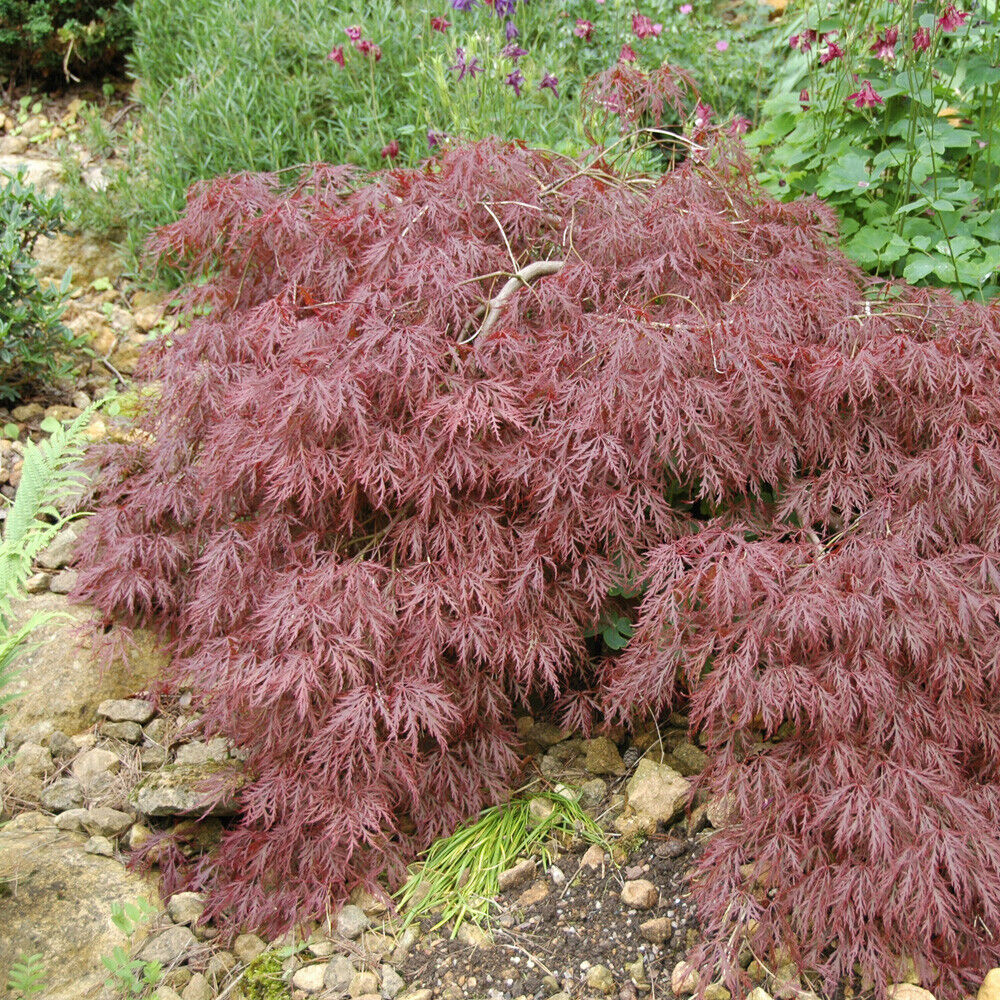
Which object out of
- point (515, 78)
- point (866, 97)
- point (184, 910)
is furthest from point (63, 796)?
point (866, 97)

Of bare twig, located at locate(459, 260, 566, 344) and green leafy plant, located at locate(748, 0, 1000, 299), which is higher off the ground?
green leafy plant, located at locate(748, 0, 1000, 299)

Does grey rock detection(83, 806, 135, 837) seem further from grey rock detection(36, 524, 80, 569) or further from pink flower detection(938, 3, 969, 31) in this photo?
pink flower detection(938, 3, 969, 31)

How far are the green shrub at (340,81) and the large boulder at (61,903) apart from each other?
240 cm

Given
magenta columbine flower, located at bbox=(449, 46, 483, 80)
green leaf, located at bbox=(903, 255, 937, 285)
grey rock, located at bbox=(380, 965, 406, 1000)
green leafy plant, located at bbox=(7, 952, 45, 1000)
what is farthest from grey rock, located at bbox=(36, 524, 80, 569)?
green leaf, located at bbox=(903, 255, 937, 285)

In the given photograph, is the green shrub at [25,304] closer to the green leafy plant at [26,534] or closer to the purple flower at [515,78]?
the green leafy plant at [26,534]

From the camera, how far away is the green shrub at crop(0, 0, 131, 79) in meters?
4.48

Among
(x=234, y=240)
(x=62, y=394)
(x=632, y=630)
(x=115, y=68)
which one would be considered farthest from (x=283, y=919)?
(x=115, y=68)

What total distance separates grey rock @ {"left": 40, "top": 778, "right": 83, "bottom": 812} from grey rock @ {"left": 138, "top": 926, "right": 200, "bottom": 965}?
1.53ft

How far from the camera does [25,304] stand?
3.37 metres

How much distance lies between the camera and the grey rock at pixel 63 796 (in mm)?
2344

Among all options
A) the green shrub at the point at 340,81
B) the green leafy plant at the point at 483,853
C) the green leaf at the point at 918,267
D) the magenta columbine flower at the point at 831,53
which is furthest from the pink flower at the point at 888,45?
the green leafy plant at the point at 483,853

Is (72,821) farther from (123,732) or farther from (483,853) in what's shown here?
(483,853)

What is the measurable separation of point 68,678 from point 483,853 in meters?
1.24

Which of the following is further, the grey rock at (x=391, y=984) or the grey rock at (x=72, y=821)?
the grey rock at (x=72, y=821)
